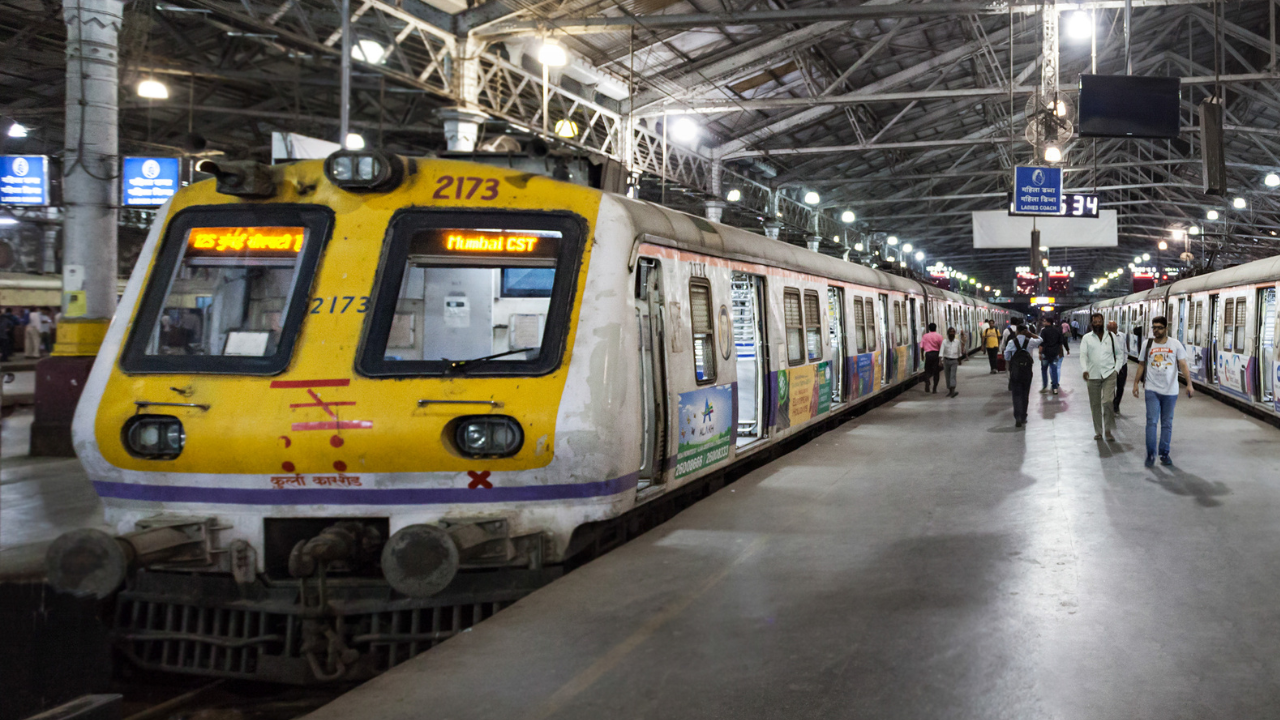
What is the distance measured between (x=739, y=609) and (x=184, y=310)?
3533mm

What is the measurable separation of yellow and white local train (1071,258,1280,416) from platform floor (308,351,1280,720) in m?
6.81

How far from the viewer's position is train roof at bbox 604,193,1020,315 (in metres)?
6.56

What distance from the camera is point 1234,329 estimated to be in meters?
17.3

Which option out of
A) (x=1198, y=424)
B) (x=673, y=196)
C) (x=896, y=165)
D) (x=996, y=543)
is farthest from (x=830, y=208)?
(x=996, y=543)

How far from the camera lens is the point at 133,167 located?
1351 cm

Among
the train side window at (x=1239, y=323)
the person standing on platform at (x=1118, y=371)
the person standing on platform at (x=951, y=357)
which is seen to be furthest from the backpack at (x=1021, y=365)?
the person standing on platform at (x=951, y=357)

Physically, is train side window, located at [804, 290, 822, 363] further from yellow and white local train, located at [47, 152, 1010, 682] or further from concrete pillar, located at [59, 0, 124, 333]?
→ concrete pillar, located at [59, 0, 124, 333]

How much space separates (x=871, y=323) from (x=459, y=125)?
7.65m

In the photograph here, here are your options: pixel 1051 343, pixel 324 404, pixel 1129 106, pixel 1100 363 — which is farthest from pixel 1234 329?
pixel 324 404

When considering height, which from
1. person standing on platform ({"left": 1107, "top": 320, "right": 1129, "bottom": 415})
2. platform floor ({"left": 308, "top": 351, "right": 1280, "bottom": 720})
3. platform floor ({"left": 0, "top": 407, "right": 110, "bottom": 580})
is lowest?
platform floor ({"left": 308, "top": 351, "right": 1280, "bottom": 720})

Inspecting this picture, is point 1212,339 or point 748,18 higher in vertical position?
point 748,18

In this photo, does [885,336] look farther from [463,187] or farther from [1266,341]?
[463,187]

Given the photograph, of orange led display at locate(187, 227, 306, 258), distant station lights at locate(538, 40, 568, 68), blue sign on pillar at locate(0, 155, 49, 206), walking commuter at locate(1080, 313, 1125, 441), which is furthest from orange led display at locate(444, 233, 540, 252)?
blue sign on pillar at locate(0, 155, 49, 206)

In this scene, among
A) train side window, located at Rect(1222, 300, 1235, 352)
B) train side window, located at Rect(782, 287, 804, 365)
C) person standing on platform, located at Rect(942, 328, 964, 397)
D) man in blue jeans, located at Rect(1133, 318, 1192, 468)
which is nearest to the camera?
man in blue jeans, located at Rect(1133, 318, 1192, 468)
